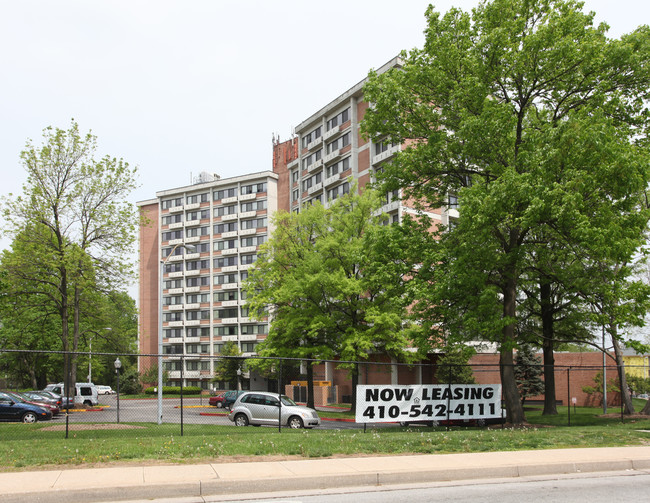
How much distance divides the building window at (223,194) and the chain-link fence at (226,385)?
25.7 metres

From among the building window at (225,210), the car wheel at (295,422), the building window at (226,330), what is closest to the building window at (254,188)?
the building window at (225,210)

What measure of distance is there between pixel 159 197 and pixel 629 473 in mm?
92682

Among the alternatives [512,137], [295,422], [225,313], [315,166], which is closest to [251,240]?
[225,313]

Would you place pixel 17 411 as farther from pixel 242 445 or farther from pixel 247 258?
pixel 247 258

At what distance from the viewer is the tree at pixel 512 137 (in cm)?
1886

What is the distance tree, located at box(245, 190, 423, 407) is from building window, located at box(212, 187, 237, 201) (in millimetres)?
51115

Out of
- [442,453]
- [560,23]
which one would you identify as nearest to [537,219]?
[560,23]

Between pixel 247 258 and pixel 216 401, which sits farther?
pixel 247 258

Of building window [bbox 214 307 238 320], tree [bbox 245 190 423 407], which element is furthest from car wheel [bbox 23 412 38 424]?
building window [bbox 214 307 238 320]

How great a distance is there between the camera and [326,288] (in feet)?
117

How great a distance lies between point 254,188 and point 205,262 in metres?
14.2

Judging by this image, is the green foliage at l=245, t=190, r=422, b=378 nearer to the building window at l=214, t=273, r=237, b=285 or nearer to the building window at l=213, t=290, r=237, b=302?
the building window at l=213, t=290, r=237, b=302

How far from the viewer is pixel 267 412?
25.1 metres

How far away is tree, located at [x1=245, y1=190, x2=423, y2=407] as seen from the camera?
3512 centimetres
